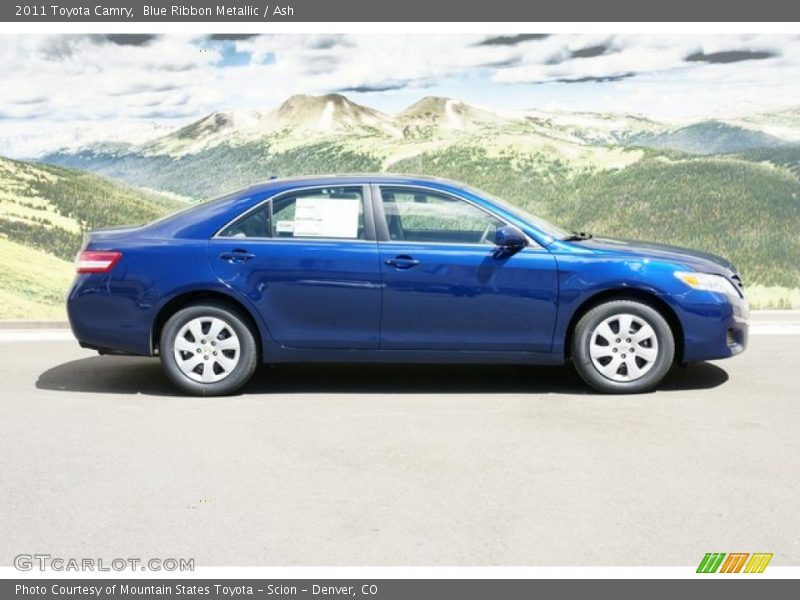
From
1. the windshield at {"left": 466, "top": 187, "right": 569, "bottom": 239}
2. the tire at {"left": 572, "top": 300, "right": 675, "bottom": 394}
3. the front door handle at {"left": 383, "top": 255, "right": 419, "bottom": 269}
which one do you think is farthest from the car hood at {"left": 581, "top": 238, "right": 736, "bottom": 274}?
the front door handle at {"left": 383, "top": 255, "right": 419, "bottom": 269}

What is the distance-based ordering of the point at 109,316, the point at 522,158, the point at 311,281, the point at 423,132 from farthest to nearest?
the point at 522,158
the point at 423,132
the point at 109,316
the point at 311,281

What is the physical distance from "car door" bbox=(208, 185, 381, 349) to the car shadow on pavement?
0.51 meters

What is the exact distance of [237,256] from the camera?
26.3ft

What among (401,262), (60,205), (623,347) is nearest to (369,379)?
(401,262)

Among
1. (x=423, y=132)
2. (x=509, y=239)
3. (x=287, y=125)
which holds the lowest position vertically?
(x=509, y=239)

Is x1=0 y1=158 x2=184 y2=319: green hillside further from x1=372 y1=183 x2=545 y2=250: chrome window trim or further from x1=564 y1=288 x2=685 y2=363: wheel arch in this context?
x1=564 y1=288 x2=685 y2=363: wheel arch

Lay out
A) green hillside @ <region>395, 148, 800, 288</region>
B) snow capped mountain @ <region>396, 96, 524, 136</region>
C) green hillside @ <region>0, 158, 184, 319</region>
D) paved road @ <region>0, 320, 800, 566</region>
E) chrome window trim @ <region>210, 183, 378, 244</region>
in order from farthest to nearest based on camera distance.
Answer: snow capped mountain @ <region>396, 96, 524, 136</region>
green hillside @ <region>395, 148, 800, 288</region>
green hillside @ <region>0, 158, 184, 319</region>
chrome window trim @ <region>210, 183, 378, 244</region>
paved road @ <region>0, 320, 800, 566</region>

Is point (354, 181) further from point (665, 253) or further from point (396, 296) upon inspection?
point (665, 253)

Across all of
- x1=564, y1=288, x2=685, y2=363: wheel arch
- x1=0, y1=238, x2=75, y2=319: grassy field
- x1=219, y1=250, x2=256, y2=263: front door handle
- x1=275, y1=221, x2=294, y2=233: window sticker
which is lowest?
x1=0, y1=238, x2=75, y2=319: grassy field

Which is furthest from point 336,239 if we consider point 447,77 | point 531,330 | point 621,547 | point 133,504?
point 447,77

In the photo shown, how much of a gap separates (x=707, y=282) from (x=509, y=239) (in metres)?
1.46

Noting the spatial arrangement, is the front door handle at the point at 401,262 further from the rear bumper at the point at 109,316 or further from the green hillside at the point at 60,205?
the green hillside at the point at 60,205

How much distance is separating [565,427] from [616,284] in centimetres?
136

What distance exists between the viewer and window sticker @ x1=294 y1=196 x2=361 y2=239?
816 cm
